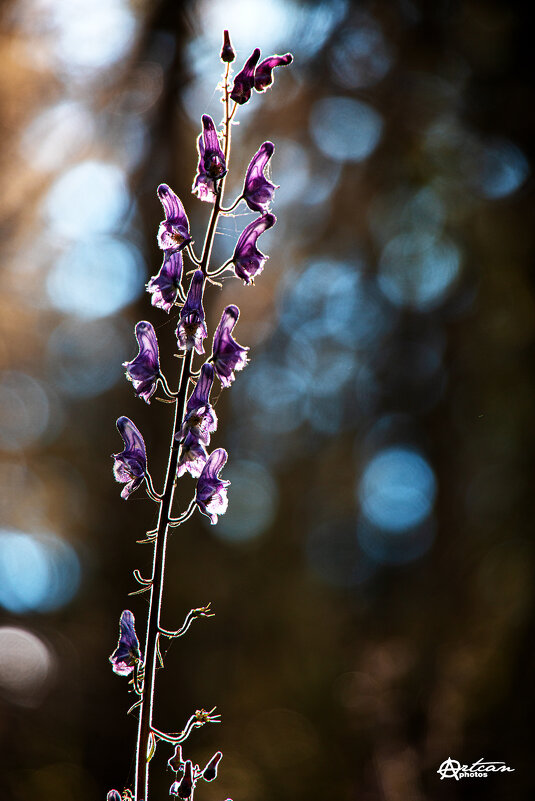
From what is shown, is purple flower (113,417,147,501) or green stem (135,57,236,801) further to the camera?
purple flower (113,417,147,501)

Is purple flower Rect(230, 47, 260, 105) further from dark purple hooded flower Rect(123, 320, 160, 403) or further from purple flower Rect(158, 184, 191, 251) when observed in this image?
dark purple hooded flower Rect(123, 320, 160, 403)

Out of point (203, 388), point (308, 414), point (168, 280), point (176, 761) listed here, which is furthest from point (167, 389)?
point (308, 414)

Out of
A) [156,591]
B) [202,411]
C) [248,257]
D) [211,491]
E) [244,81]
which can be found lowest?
[156,591]

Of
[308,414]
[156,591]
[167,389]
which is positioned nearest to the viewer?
[156,591]

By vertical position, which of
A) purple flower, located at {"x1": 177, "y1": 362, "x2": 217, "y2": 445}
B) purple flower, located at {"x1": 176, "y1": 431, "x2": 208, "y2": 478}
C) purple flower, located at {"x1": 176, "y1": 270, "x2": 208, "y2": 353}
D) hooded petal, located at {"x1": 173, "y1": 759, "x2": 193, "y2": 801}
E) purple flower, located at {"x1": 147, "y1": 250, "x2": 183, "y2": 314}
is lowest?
hooded petal, located at {"x1": 173, "y1": 759, "x2": 193, "y2": 801}

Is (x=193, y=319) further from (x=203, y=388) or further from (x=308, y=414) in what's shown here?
(x=308, y=414)

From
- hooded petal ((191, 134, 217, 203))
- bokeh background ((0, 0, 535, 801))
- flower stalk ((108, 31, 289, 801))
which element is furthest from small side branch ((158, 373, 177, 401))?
bokeh background ((0, 0, 535, 801))

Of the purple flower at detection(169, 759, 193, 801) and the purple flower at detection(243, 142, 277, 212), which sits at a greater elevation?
the purple flower at detection(243, 142, 277, 212)

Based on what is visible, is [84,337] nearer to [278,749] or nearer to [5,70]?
A: [5,70]
